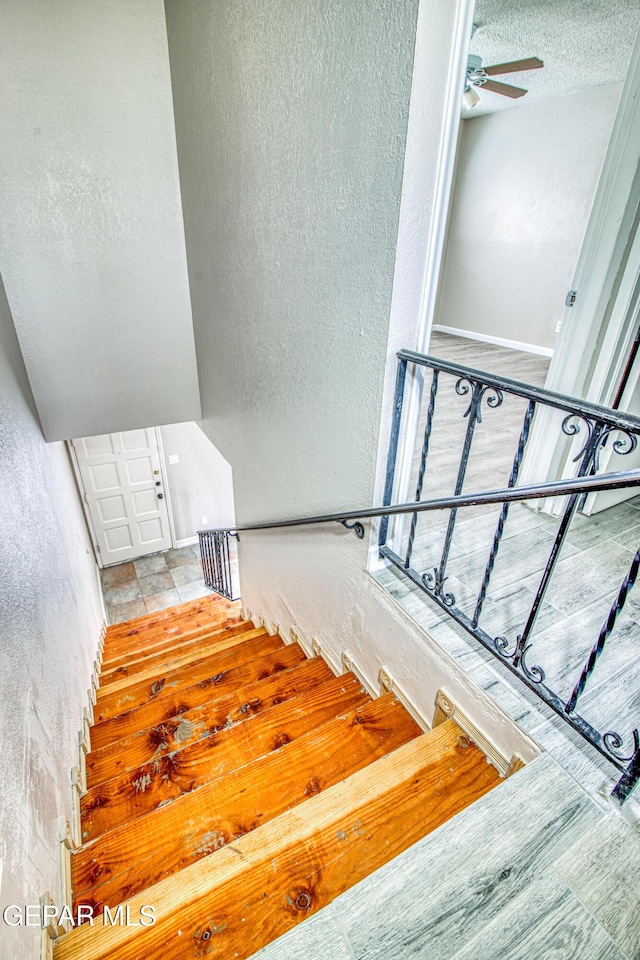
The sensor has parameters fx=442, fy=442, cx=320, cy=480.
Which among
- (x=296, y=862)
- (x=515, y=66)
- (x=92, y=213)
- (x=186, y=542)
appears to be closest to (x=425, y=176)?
(x=296, y=862)

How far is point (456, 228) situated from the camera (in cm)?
586

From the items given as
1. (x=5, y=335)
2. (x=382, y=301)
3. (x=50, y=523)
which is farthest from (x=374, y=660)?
(x=5, y=335)

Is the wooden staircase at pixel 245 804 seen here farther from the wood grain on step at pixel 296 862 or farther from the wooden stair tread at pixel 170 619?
the wooden stair tread at pixel 170 619

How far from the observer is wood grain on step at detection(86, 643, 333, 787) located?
6.34 ft

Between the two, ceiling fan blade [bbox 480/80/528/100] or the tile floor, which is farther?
the tile floor

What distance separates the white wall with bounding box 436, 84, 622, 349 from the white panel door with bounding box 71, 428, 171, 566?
4.57 metres

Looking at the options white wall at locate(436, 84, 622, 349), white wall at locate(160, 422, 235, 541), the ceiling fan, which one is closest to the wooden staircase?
white wall at locate(160, 422, 235, 541)

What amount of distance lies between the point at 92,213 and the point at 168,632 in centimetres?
332

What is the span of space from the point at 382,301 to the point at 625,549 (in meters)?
1.56

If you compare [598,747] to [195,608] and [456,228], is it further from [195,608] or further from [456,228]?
[456,228]

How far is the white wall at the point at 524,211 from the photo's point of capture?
173 inches

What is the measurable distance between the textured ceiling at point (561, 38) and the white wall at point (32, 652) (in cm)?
387

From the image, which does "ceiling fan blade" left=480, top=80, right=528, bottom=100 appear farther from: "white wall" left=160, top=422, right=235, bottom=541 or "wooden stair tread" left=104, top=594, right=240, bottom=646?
"wooden stair tread" left=104, top=594, right=240, bottom=646

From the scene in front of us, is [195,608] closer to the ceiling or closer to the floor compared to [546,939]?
closer to the floor
